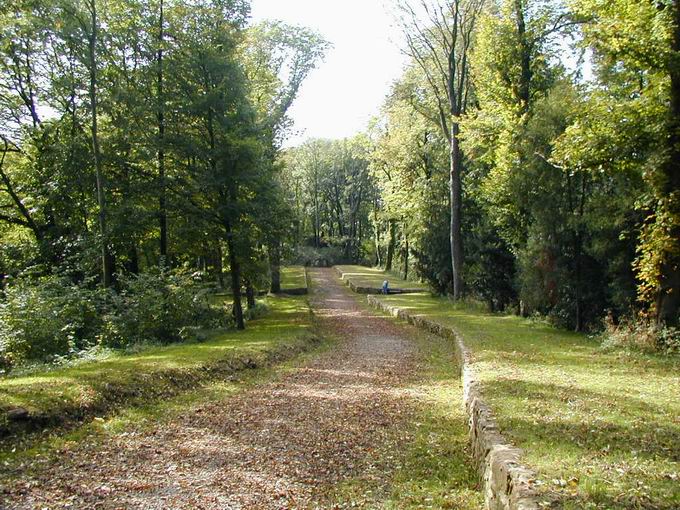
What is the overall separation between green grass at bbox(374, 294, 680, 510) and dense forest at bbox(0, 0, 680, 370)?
2.42 metres

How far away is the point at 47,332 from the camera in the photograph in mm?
13094

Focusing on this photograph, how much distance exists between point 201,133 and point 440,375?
36.6 feet

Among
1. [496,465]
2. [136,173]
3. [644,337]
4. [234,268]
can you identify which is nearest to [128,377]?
[496,465]

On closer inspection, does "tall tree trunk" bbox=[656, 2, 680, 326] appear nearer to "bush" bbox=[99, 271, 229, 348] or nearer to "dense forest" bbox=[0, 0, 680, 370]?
"dense forest" bbox=[0, 0, 680, 370]

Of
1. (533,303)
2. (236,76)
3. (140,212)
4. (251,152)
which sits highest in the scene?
(236,76)

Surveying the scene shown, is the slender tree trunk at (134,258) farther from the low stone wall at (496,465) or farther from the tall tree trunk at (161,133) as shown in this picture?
the low stone wall at (496,465)

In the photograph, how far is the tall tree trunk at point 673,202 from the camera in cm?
1116

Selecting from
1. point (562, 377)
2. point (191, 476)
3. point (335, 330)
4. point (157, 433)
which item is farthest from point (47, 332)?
point (562, 377)

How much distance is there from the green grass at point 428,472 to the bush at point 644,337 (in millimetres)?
4801

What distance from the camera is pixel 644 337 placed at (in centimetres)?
1180

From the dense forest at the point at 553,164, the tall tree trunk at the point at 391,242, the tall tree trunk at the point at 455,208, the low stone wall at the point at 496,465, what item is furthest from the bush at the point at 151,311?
the tall tree trunk at the point at 391,242

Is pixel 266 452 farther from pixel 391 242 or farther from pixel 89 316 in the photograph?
pixel 391 242

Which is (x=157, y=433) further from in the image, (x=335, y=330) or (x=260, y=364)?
(x=335, y=330)

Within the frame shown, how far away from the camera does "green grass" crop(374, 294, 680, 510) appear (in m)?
4.36
